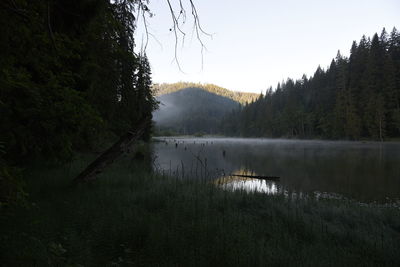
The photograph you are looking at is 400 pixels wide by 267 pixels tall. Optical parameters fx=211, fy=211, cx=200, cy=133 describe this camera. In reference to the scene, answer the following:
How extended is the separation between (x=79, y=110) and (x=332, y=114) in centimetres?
7020

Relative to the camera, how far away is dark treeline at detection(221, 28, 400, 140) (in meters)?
49.0

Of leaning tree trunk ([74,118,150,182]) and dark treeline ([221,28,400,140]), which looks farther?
dark treeline ([221,28,400,140])

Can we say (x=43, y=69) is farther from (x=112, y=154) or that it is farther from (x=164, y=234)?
(x=164, y=234)

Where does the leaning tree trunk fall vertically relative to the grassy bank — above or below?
above

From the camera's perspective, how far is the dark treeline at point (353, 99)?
4897cm

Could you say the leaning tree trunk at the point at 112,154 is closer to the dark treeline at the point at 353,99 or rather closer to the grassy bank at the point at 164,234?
the grassy bank at the point at 164,234

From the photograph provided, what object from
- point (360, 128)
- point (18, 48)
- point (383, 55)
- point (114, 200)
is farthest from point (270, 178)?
point (383, 55)

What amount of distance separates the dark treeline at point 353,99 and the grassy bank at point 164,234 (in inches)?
2217

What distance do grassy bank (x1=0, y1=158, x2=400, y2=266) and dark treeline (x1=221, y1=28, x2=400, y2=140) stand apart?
5631cm

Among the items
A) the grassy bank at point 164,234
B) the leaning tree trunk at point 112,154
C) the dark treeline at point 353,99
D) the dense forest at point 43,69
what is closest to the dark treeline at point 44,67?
the dense forest at point 43,69

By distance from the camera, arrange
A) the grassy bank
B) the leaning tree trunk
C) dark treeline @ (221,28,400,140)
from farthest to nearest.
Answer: dark treeline @ (221,28,400,140) < the leaning tree trunk < the grassy bank

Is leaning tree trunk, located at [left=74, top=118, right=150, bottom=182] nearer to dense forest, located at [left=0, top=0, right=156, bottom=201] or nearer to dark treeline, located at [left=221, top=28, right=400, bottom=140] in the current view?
dense forest, located at [left=0, top=0, right=156, bottom=201]

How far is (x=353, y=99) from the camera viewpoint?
56375 millimetres

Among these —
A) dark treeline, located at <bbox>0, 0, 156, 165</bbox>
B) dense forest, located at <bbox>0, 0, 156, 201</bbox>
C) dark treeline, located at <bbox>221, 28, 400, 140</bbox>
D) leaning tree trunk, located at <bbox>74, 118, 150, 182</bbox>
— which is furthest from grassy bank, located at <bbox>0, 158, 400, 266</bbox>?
dark treeline, located at <bbox>221, 28, 400, 140</bbox>
